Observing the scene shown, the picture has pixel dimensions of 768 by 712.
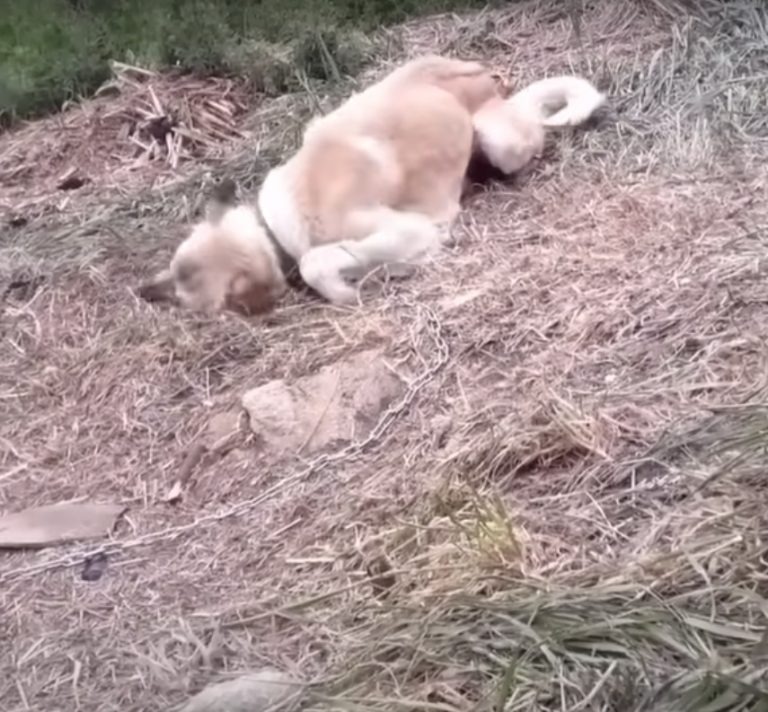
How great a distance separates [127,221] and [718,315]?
2.17 metres

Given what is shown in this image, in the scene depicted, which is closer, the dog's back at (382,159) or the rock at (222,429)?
the rock at (222,429)

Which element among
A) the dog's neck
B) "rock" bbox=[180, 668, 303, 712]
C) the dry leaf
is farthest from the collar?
"rock" bbox=[180, 668, 303, 712]

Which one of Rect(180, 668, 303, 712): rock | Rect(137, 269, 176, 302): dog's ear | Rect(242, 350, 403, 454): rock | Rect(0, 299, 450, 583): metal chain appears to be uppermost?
Rect(180, 668, 303, 712): rock

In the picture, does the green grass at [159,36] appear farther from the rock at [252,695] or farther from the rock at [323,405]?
the rock at [252,695]

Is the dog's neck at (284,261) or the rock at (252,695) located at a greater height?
the rock at (252,695)

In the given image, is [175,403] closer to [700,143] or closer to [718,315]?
[718,315]

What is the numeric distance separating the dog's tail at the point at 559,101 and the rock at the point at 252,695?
262 centimetres

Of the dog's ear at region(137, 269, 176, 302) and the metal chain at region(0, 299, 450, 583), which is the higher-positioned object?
the metal chain at region(0, 299, 450, 583)

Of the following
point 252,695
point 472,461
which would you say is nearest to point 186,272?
point 472,461

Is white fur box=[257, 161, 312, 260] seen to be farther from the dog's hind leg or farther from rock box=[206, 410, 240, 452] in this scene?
rock box=[206, 410, 240, 452]

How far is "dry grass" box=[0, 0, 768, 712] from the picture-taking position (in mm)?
2266

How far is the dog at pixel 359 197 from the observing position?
388 cm

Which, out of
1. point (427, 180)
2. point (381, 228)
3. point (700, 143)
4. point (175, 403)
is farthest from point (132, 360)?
point (700, 143)

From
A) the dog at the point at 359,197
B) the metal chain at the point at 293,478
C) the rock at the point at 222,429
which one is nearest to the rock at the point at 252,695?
the metal chain at the point at 293,478
